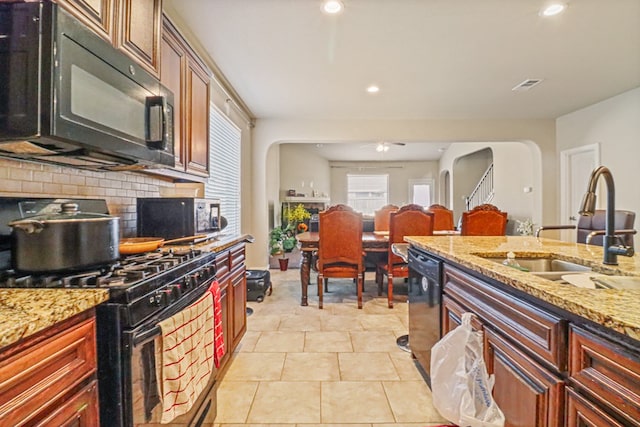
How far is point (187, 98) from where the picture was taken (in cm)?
233

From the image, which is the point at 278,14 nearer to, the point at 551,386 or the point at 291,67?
the point at 291,67

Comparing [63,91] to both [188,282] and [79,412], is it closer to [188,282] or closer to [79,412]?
[188,282]

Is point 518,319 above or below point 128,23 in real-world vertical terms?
below

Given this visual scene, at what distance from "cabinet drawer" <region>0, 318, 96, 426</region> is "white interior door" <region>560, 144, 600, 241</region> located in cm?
633

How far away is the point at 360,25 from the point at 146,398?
9.02ft

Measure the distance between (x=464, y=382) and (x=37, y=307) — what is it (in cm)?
141

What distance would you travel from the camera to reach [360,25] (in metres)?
2.64

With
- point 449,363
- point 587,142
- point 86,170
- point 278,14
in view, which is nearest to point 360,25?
point 278,14

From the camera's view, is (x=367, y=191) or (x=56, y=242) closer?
(x=56, y=242)

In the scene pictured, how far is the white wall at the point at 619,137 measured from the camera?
4188mm

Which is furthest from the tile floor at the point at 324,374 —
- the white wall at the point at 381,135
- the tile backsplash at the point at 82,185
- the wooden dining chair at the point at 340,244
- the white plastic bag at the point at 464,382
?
the white wall at the point at 381,135

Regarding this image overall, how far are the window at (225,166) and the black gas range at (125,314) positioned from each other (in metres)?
2.17

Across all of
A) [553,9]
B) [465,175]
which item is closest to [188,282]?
[553,9]

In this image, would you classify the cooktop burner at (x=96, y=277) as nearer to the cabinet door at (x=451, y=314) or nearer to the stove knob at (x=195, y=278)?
the stove knob at (x=195, y=278)
